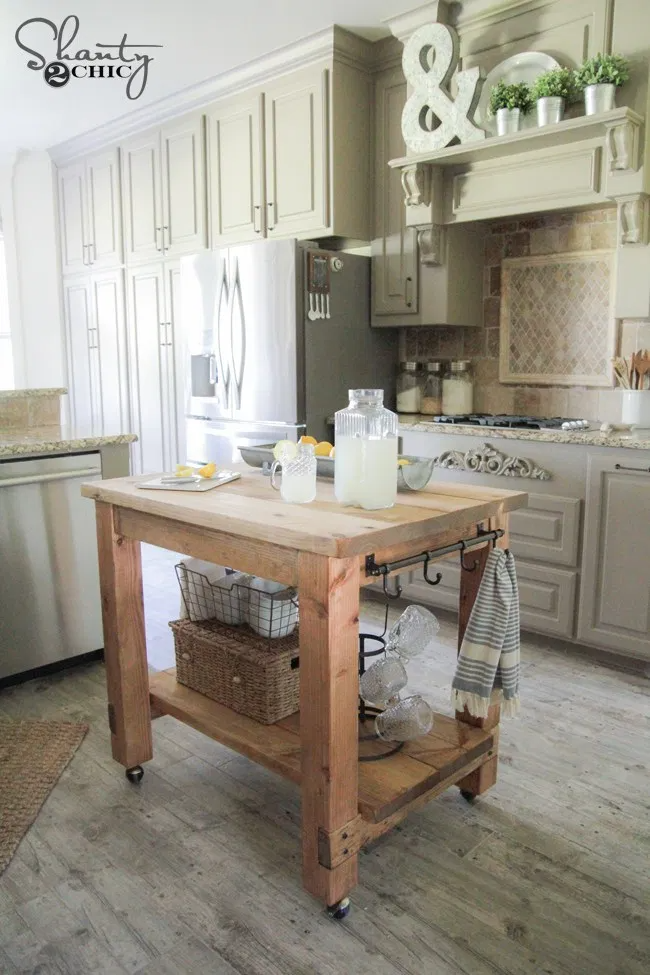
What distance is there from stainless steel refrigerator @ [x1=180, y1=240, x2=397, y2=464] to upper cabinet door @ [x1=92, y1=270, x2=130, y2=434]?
1.17m

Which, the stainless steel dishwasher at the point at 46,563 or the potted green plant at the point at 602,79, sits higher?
the potted green plant at the point at 602,79

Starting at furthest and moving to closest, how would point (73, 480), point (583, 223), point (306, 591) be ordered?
1. point (583, 223)
2. point (73, 480)
3. point (306, 591)

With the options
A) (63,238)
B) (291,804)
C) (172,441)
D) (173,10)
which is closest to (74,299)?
(63,238)

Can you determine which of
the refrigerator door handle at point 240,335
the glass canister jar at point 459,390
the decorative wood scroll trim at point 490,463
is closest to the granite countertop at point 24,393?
the refrigerator door handle at point 240,335

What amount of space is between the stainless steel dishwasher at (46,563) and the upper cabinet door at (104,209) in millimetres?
2665

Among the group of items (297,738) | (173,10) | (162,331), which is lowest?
(297,738)

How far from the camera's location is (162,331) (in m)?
4.56

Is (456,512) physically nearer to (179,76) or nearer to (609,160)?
(609,160)

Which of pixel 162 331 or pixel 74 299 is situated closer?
pixel 162 331

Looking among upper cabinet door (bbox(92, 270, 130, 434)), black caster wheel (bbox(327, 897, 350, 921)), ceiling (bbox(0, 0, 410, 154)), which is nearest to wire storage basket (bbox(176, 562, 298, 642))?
black caster wheel (bbox(327, 897, 350, 921))

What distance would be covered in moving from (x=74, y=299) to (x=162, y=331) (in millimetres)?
1127

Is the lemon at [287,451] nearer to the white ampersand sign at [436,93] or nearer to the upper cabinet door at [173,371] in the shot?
the white ampersand sign at [436,93]

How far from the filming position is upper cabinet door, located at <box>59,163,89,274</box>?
5062 millimetres

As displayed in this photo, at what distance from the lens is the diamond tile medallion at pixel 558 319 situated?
3.13 meters
